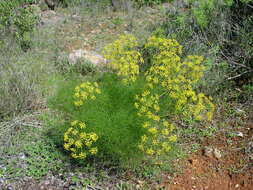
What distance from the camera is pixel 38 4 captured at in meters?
8.16

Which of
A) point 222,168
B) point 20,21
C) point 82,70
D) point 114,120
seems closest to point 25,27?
point 20,21

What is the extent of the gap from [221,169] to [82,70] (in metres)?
2.83

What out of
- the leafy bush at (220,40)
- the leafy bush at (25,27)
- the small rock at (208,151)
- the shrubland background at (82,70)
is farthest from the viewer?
the leafy bush at (25,27)

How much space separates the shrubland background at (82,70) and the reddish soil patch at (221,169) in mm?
176

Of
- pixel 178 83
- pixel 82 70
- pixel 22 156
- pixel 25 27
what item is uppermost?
pixel 25 27

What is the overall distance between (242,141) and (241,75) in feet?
4.87

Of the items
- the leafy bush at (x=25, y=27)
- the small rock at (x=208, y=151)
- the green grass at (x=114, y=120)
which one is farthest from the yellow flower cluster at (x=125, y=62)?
the leafy bush at (x=25, y=27)

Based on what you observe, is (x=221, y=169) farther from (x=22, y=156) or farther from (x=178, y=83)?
(x=22, y=156)

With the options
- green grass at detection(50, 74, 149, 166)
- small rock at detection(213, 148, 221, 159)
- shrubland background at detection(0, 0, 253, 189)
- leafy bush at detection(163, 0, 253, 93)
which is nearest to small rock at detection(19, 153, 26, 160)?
shrubland background at detection(0, 0, 253, 189)

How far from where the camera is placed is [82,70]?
535 centimetres

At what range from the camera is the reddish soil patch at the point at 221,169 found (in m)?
3.35

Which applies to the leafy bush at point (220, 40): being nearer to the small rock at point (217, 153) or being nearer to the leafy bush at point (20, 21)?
→ the small rock at point (217, 153)

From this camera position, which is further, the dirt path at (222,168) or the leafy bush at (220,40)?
the leafy bush at (220,40)

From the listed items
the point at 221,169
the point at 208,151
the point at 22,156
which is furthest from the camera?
the point at 208,151
